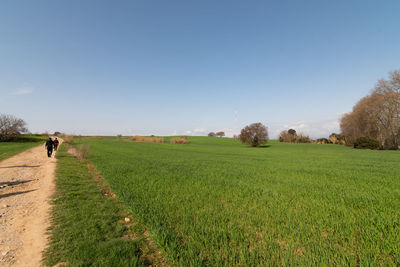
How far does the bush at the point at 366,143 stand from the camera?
3341 centimetres

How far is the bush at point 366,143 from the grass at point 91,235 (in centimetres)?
4992

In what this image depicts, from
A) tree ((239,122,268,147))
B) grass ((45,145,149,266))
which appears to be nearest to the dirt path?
grass ((45,145,149,266))

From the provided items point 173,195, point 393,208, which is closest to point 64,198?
point 173,195

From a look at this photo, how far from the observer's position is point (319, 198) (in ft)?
17.5

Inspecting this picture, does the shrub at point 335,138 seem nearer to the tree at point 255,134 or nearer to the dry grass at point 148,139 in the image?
the tree at point 255,134

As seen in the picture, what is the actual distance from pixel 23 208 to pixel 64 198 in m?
0.99

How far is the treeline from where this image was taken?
1304 inches

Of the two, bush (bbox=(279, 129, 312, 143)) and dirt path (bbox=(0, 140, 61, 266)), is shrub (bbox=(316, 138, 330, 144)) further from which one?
dirt path (bbox=(0, 140, 61, 266))

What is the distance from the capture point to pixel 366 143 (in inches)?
1353

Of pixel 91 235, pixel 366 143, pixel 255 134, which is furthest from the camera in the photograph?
pixel 255 134

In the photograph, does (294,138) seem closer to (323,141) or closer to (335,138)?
(323,141)

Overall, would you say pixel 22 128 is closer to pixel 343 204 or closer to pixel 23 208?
pixel 23 208

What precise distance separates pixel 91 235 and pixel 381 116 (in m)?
54.8

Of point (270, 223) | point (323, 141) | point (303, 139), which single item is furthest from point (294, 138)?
point (270, 223)
